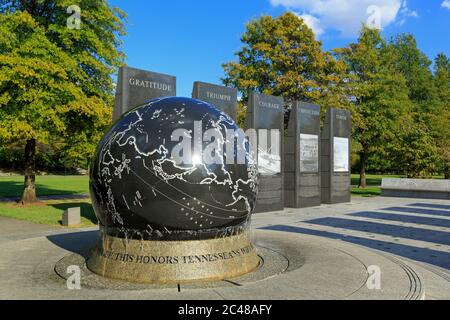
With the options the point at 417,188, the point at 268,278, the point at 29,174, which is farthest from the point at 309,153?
the point at 268,278

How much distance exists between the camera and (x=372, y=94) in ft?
123

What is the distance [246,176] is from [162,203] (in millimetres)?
1762

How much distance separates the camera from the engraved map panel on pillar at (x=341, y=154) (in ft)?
83.5

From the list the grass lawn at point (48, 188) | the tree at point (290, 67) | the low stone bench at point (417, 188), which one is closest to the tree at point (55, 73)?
the grass lawn at point (48, 188)

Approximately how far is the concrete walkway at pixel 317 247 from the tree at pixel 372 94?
52.5 feet

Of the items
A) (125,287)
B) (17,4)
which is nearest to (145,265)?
(125,287)

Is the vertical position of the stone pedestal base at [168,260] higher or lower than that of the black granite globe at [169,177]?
lower

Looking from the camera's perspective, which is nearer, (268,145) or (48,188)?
(268,145)

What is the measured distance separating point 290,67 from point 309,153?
43.6 feet

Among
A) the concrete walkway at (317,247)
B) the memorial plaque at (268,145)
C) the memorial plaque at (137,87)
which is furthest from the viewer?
the memorial plaque at (268,145)

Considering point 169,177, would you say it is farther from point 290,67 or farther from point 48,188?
point 48,188

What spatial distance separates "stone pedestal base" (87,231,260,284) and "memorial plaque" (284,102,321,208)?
15.7m

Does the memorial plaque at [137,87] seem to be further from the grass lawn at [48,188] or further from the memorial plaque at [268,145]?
the grass lawn at [48,188]

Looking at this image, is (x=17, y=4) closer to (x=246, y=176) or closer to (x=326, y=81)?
(x=246, y=176)
